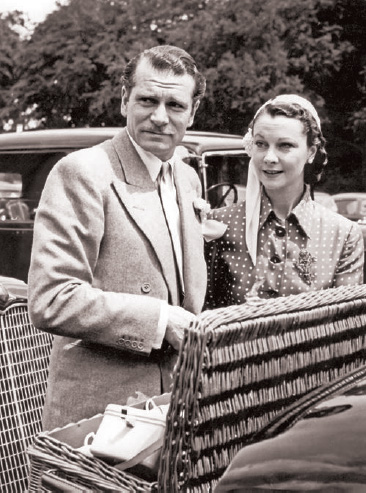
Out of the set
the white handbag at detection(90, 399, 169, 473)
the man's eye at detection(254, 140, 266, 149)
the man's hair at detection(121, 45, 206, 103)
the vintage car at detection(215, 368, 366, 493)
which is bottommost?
the white handbag at detection(90, 399, 169, 473)

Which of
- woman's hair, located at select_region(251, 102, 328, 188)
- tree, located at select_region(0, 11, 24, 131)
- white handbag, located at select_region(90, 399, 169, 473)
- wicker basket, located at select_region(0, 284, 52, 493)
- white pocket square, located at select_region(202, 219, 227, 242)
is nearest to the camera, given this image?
white handbag, located at select_region(90, 399, 169, 473)

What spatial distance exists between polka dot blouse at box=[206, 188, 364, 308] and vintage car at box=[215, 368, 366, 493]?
1032mm

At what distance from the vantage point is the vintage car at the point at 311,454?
1.66m

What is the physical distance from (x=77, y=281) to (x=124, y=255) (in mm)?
180

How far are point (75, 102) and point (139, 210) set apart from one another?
90.7 ft

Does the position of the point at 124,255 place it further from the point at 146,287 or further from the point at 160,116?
the point at 160,116

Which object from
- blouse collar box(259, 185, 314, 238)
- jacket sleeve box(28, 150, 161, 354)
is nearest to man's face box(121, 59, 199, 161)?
jacket sleeve box(28, 150, 161, 354)

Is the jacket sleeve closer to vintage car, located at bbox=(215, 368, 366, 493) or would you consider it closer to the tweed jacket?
the tweed jacket

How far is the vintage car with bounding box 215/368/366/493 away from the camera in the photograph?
166 cm

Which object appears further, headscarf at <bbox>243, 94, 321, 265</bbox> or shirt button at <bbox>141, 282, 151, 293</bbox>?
headscarf at <bbox>243, 94, 321, 265</bbox>

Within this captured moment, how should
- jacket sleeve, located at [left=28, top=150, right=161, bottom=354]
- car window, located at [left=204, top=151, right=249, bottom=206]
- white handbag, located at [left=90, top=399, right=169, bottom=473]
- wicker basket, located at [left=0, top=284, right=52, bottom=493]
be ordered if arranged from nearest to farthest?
white handbag, located at [left=90, top=399, right=169, bottom=473]
jacket sleeve, located at [left=28, top=150, right=161, bottom=354]
wicker basket, located at [left=0, top=284, right=52, bottom=493]
car window, located at [left=204, top=151, right=249, bottom=206]

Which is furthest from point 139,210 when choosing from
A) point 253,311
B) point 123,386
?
point 253,311

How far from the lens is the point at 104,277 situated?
7.90ft

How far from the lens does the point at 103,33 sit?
3048cm
